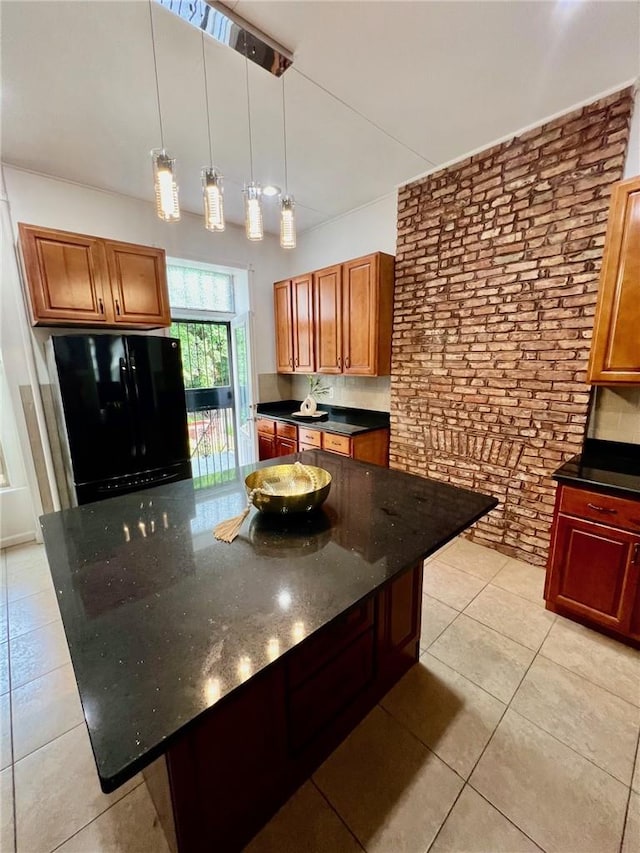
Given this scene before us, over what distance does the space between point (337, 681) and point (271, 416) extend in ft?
9.56

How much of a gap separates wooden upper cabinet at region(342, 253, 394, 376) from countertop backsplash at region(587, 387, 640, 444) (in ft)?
5.22

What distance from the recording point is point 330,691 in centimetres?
131

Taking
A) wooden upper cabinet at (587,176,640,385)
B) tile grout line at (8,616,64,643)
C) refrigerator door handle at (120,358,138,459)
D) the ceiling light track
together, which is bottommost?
tile grout line at (8,616,64,643)

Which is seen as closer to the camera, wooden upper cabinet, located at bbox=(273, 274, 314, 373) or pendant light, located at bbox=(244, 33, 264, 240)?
pendant light, located at bbox=(244, 33, 264, 240)

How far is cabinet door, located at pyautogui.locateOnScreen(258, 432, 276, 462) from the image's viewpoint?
13.3ft

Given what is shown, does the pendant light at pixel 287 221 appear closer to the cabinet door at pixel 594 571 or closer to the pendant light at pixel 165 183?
the pendant light at pixel 165 183

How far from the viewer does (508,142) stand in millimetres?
2344

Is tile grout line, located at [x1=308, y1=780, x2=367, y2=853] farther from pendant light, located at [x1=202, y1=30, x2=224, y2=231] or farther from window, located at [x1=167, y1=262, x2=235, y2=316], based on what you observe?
window, located at [x1=167, y1=262, x2=235, y2=316]

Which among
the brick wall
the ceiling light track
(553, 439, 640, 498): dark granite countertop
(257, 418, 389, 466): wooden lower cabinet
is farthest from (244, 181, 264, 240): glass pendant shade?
(553, 439, 640, 498): dark granite countertop

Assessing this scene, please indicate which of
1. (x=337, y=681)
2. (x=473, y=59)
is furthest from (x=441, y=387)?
(x=337, y=681)

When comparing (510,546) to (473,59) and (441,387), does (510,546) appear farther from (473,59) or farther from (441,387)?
(473,59)

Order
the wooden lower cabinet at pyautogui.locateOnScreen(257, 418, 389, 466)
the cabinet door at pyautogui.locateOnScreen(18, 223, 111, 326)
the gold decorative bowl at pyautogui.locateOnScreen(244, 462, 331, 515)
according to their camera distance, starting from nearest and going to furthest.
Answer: the gold decorative bowl at pyautogui.locateOnScreen(244, 462, 331, 515) → the cabinet door at pyautogui.locateOnScreen(18, 223, 111, 326) → the wooden lower cabinet at pyautogui.locateOnScreen(257, 418, 389, 466)

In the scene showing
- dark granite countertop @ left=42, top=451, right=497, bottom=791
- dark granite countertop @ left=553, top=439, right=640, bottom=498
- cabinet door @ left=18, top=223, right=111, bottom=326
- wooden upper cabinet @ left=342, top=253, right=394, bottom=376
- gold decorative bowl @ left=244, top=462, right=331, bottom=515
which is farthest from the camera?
wooden upper cabinet @ left=342, top=253, right=394, bottom=376

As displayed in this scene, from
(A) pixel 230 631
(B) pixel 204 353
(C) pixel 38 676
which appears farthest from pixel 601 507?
(B) pixel 204 353
